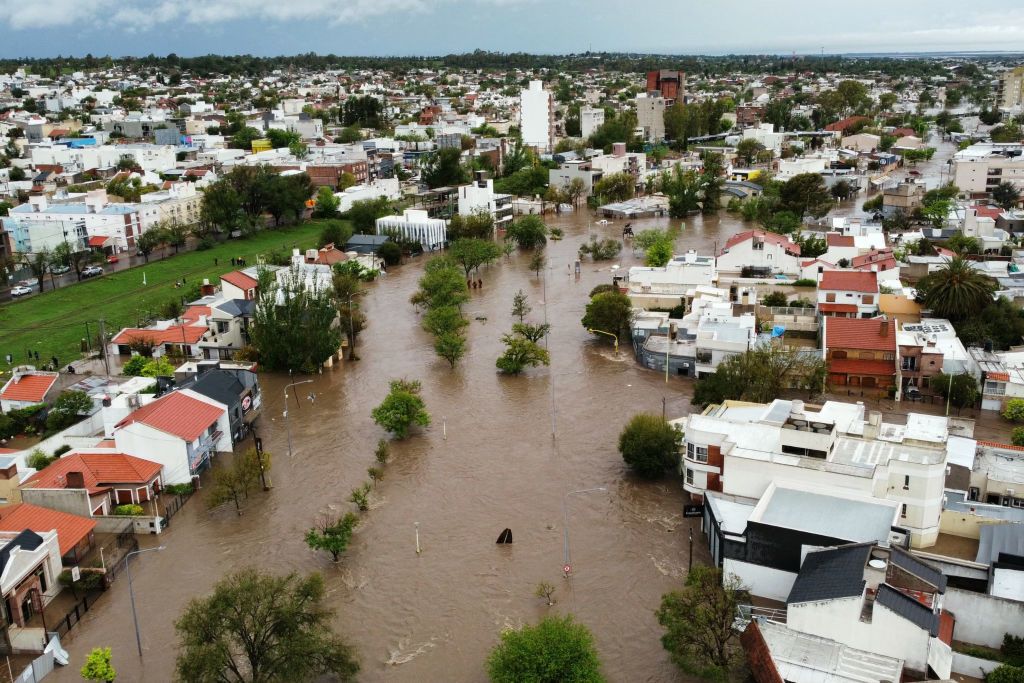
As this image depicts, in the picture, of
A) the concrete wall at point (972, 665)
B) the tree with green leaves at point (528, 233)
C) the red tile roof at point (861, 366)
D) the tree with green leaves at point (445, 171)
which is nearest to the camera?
the concrete wall at point (972, 665)

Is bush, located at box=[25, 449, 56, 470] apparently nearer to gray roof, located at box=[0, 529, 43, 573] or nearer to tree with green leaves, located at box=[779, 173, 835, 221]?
gray roof, located at box=[0, 529, 43, 573]

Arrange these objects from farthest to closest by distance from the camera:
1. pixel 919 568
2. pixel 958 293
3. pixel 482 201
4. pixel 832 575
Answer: pixel 482 201 < pixel 958 293 < pixel 832 575 < pixel 919 568

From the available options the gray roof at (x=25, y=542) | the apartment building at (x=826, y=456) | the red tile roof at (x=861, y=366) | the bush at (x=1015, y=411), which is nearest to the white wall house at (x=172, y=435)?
the gray roof at (x=25, y=542)

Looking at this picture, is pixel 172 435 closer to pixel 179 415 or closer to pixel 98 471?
pixel 179 415

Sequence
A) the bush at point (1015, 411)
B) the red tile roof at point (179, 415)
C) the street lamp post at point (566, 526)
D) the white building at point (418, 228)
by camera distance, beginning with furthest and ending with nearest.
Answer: the white building at point (418, 228), the bush at point (1015, 411), the red tile roof at point (179, 415), the street lamp post at point (566, 526)

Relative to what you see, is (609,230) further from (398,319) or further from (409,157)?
(409,157)

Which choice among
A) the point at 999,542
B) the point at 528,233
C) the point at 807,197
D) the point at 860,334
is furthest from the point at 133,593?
the point at 807,197

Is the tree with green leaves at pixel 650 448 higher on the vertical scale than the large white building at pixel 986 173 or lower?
lower

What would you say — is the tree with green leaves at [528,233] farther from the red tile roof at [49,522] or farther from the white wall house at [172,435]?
the red tile roof at [49,522]
